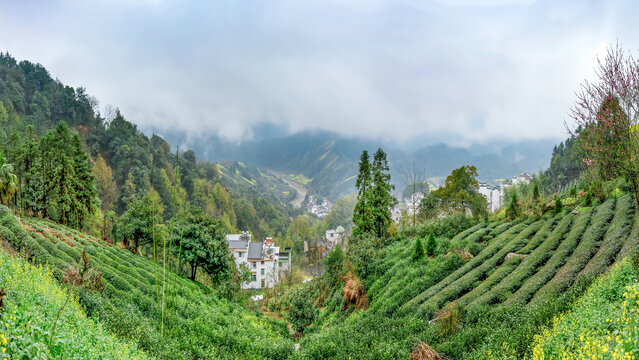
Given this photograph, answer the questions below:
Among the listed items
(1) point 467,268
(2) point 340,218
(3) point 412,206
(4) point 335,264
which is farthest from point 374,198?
(2) point 340,218

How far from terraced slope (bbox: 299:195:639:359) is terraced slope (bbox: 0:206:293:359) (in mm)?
2074

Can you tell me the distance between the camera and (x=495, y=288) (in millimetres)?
9680

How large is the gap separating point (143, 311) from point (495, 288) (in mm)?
10396

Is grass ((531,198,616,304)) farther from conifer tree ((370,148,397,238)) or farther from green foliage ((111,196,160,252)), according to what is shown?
green foliage ((111,196,160,252))

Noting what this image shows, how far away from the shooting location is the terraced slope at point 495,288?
7496 mm

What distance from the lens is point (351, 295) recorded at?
50.5ft

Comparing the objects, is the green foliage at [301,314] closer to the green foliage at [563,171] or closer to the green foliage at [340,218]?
the green foliage at [563,171]

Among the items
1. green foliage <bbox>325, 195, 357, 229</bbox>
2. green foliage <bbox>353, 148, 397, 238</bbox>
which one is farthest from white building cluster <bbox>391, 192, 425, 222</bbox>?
green foliage <bbox>325, 195, 357, 229</bbox>

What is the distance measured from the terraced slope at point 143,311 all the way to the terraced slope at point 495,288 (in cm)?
207

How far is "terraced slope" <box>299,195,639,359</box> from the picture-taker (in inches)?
295

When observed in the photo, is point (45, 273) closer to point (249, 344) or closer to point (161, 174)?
point (249, 344)

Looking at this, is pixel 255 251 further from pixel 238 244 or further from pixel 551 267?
pixel 551 267

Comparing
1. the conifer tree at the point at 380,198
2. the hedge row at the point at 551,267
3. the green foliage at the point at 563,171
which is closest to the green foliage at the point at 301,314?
the conifer tree at the point at 380,198

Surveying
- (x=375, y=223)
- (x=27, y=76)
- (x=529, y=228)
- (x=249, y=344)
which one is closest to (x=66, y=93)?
(x=27, y=76)
